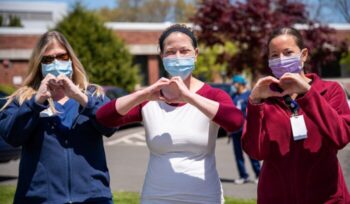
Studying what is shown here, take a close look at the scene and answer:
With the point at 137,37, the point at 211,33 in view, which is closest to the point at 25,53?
the point at 137,37

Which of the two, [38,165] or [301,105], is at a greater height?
[301,105]

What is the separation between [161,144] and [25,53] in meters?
32.3

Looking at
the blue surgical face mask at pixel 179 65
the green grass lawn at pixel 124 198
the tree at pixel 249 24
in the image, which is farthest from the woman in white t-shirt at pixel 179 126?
the tree at pixel 249 24

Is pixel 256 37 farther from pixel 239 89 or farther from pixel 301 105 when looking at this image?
pixel 301 105

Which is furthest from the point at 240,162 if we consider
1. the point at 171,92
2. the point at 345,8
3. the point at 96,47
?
the point at 96,47

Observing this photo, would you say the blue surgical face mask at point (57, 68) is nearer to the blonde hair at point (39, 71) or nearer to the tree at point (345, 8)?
the blonde hair at point (39, 71)

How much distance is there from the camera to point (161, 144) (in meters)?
3.35

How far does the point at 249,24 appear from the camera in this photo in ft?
81.4

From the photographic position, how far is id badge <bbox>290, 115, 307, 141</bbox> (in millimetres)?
3102

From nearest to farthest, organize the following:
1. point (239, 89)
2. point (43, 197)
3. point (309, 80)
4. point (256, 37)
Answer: point (309, 80) < point (43, 197) < point (239, 89) < point (256, 37)

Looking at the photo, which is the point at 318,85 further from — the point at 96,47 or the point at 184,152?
the point at 96,47

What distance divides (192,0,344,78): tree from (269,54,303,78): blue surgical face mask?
2109 cm

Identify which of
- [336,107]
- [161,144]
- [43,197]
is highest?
[336,107]

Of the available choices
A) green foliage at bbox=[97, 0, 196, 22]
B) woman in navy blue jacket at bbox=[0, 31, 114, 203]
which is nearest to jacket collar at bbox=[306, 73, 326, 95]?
woman in navy blue jacket at bbox=[0, 31, 114, 203]
